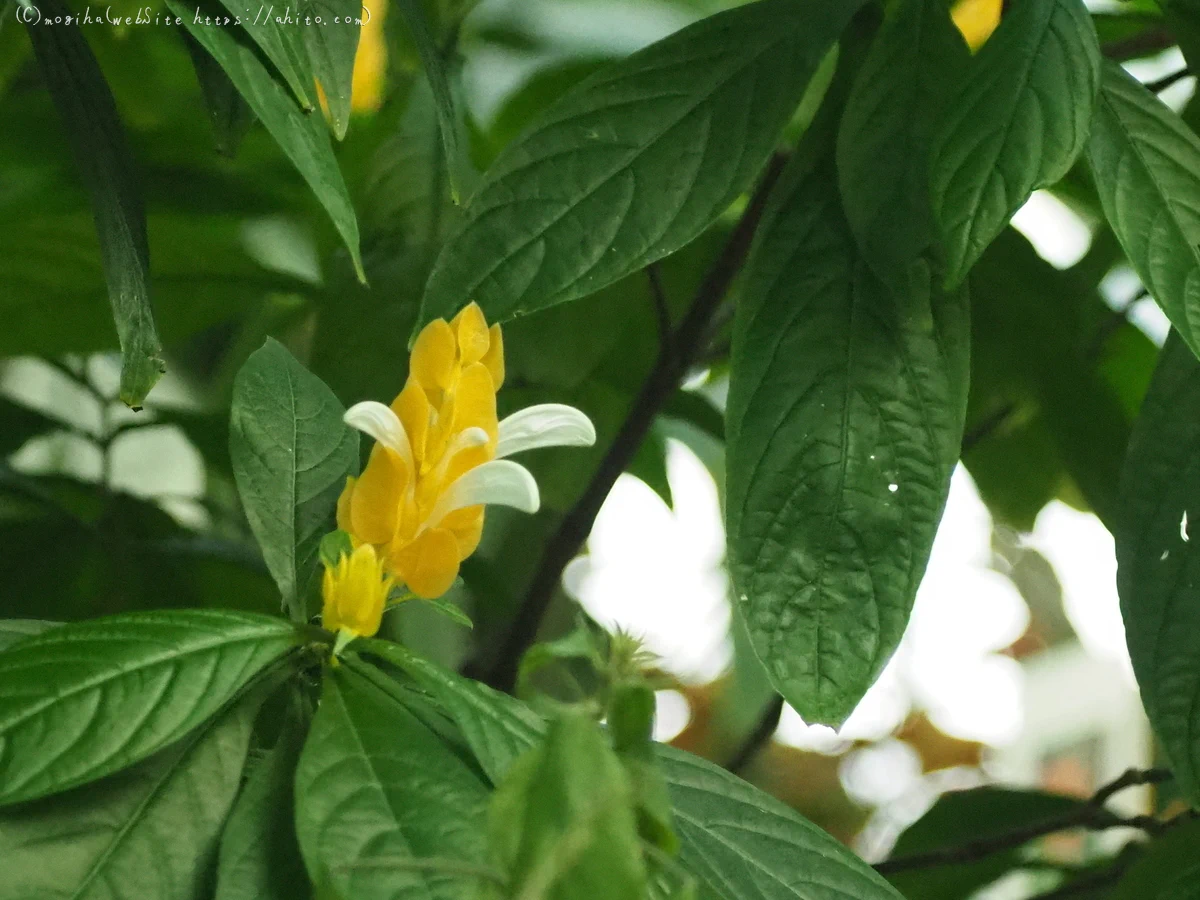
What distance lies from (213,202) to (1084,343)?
0.47 meters

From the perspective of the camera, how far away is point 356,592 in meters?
0.31

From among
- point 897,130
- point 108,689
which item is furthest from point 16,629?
point 897,130

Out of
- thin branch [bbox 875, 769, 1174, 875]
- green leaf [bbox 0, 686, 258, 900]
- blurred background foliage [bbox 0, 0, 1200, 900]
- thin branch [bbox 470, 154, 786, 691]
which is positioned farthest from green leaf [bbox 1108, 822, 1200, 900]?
green leaf [bbox 0, 686, 258, 900]

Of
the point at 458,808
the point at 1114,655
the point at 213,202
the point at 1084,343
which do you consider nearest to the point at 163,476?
the point at 213,202

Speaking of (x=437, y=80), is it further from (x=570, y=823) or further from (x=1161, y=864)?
(x=1161, y=864)

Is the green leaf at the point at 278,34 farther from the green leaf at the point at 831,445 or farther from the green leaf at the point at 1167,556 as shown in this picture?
the green leaf at the point at 1167,556

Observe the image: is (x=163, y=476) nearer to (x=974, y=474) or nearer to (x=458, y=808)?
(x=974, y=474)

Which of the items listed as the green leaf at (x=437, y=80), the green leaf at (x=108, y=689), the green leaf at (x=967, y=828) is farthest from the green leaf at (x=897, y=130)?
the green leaf at (x=967, y=828)

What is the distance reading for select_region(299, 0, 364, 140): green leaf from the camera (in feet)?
1.12

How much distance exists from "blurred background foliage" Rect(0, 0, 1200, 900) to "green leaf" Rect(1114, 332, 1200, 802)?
0.10 metres

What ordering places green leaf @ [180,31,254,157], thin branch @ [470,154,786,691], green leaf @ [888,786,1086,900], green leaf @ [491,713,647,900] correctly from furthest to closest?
green leaf @ [888,786,1086,900] < thin branch @ [470,154,786,691] < green leaf @ [180,31,254,157] < green leaf @ [491,713,647,900]

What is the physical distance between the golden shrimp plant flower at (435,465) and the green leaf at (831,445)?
11 cm

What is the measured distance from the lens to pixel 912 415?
1.33 feet

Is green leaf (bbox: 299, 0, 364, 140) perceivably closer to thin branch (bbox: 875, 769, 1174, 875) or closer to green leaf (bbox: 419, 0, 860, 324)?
green leaf (bbox: 419, 0, 860, 324)
